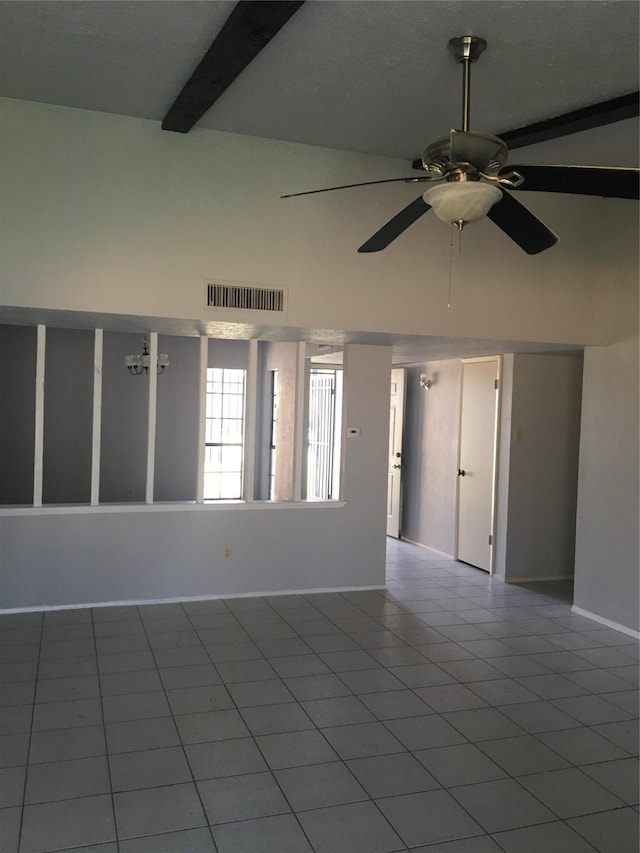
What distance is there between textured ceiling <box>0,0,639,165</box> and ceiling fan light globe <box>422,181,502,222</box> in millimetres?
747

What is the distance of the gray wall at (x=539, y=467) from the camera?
20.8 ft

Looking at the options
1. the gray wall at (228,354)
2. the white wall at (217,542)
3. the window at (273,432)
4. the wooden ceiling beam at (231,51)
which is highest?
the wooden ceiling beam at (231,51)

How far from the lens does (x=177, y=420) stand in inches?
348

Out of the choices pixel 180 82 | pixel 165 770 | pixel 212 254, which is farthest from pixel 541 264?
pixel 165 770

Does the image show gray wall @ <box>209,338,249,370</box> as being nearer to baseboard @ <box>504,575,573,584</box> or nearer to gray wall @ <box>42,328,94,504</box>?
gray wall @ <box>42,328,94,504</box>

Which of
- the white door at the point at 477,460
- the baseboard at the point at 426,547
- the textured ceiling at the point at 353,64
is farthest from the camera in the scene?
the baseboard at the point at 426,547

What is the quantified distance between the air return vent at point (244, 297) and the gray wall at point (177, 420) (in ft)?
14.0

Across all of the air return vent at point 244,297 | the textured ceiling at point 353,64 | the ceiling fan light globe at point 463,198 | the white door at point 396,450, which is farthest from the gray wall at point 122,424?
the ceiling fan light globe at point 463,198

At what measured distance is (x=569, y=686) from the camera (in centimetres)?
393

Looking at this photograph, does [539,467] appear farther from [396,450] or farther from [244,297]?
[244,297]

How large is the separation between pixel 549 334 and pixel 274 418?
445 cm

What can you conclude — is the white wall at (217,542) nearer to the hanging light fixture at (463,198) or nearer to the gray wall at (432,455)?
→ the gray wall at (432,455)

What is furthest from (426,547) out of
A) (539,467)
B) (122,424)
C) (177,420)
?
(122,424)

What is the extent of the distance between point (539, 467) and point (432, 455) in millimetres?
1412
